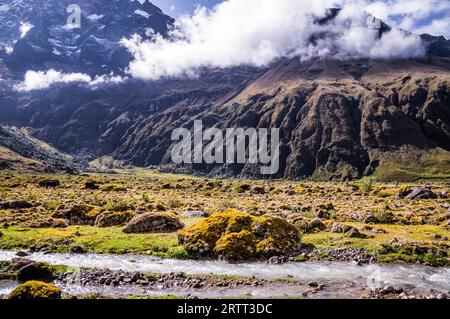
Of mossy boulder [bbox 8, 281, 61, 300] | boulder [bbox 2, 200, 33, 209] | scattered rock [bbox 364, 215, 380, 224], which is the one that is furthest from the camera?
boulder [bbox 2, 200, 33, 209]

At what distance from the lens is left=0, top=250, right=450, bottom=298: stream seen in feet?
71.2

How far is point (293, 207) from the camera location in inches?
2112

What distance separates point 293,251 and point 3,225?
1150 inches

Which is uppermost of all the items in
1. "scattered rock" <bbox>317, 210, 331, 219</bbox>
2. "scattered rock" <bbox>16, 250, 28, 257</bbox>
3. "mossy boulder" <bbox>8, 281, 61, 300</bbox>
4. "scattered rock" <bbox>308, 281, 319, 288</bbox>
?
Answer: "mossy boulder" <bbox>8, 281, 61, 300</bbox>

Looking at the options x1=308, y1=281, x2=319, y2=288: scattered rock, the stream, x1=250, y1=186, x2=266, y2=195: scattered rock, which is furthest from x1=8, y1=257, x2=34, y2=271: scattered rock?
x1=250, y1=186, x2=266, y2=195: scattered rock

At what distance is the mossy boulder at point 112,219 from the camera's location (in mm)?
41125

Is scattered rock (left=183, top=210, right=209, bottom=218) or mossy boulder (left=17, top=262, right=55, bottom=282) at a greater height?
mossy boulder (left=17, top=262, right=55, bottom=282)

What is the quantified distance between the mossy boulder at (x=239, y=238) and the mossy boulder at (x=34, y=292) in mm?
11652

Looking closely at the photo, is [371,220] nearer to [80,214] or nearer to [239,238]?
[239,238]

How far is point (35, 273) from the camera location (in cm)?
2419

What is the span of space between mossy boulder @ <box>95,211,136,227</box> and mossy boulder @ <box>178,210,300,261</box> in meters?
12.6

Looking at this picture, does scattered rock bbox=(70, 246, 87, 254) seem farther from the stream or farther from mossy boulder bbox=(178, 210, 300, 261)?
mossy boulder bbox=(178, 210, 300, 261)
